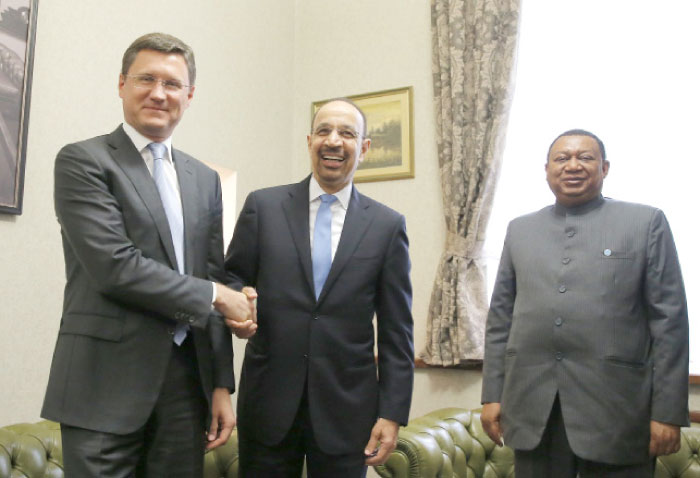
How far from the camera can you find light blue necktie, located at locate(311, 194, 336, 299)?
1.92m

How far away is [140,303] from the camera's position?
4.89 feet

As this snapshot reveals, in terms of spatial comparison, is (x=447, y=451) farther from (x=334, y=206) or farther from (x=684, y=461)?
(x=334, y=206)

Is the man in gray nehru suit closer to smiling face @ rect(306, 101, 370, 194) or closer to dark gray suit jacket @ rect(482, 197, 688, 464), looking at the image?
dark gray suit jacket @ rect(482, 197, 688, 464)

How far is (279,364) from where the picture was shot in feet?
6.10

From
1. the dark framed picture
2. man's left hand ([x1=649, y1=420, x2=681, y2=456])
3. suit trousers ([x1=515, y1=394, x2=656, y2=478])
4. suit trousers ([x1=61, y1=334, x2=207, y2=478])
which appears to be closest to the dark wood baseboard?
suit trousers ([x1=515, y1=394, x2=656, y2=478])

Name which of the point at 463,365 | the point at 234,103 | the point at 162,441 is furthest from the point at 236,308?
the point at 234,103

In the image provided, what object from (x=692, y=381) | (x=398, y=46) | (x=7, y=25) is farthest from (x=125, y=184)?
(x=398, y=46)

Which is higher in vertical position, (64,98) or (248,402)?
(64,98)

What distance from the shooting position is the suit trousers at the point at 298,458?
1808 millimetres

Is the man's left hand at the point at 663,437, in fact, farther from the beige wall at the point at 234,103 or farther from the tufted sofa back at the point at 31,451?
the tufted sofa back at the point at 31,451

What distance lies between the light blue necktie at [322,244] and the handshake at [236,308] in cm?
30

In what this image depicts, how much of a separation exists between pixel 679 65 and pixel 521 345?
2.09 meters

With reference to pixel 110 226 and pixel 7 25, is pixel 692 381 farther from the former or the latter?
pixel 7 25

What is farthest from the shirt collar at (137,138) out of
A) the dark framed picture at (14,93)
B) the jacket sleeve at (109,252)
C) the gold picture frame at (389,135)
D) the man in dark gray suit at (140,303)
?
the gold picture frame at (389,135)
